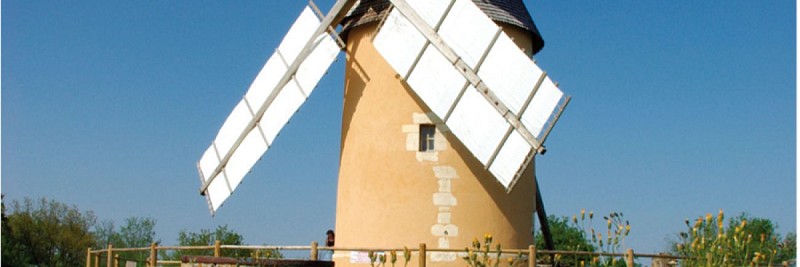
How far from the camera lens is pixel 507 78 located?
13320mm

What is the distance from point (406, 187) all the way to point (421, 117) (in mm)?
995

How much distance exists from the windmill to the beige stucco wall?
2 cm

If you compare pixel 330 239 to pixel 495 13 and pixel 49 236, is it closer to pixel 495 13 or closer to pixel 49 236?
pixel 495 13

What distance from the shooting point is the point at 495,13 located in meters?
14.7

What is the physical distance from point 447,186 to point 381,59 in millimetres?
2109

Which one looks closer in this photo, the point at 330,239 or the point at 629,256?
the point at 629,256

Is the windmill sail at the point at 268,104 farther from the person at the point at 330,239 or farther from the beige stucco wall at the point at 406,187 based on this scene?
the person at the point at 330,239

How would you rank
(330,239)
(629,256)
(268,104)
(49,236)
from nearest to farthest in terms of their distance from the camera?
(629,256) < (268,104) < (330,239) < (49,236)

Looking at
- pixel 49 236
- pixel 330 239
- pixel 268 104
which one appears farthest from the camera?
pixel 49 236

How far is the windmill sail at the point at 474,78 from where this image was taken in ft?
43.1

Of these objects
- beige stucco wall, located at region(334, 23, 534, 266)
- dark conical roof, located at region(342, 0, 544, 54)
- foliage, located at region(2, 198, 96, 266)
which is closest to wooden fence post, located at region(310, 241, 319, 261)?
beige stucco wall, located at region(334, 23, 534, 266)

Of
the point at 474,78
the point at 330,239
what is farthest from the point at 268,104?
the point at 474,78

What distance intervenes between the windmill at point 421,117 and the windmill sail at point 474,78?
0.05ft

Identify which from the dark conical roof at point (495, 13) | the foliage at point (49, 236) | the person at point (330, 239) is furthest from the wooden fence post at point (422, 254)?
the foliage at point (49, 236)
